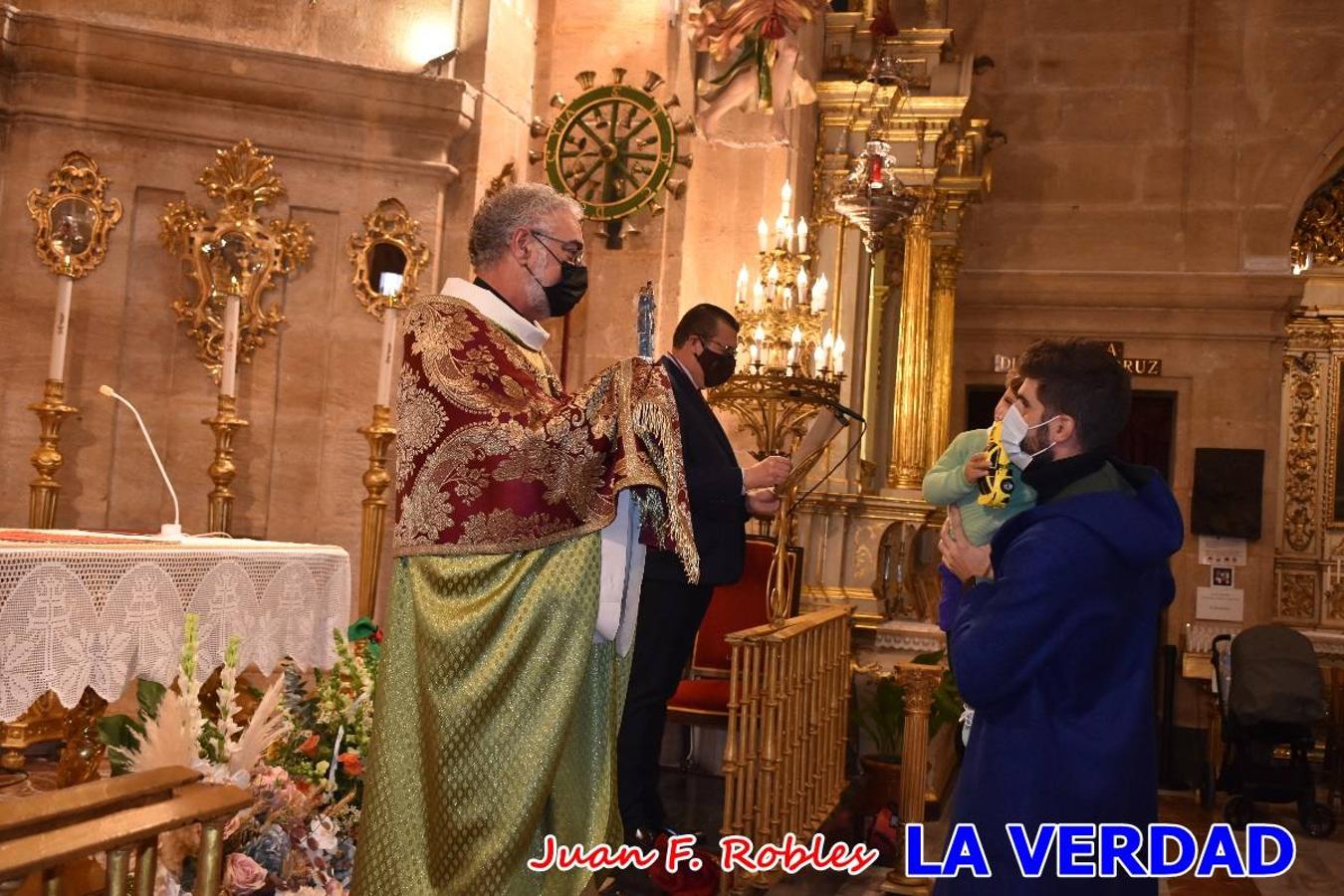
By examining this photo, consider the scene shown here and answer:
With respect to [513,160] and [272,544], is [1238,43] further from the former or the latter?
[272,544]

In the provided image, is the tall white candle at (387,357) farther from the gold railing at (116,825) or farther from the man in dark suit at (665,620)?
the gold railing at (116,825)

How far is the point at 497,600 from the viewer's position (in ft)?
9.73

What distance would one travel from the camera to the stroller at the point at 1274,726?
24.2 feet

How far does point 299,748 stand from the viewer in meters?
3.58

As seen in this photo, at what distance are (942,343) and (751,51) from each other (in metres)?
2.65

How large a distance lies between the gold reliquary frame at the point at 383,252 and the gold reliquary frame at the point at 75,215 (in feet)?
3.46

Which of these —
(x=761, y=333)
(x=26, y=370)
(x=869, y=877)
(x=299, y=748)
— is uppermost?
(x=761, y=333)

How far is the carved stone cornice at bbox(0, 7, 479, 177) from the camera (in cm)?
581

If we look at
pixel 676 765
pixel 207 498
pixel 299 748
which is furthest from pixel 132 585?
pixel 676 765

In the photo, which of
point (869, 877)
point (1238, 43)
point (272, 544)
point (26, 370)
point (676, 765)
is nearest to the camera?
point (272, 544)

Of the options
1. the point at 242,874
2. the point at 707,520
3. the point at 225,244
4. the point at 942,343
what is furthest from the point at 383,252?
the point at 942,343

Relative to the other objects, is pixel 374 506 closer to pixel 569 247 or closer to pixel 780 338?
pixel 780 338

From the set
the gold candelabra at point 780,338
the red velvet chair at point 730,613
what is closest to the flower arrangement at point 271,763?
the red velvet chair at point 730,613

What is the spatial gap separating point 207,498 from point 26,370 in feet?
3.00
